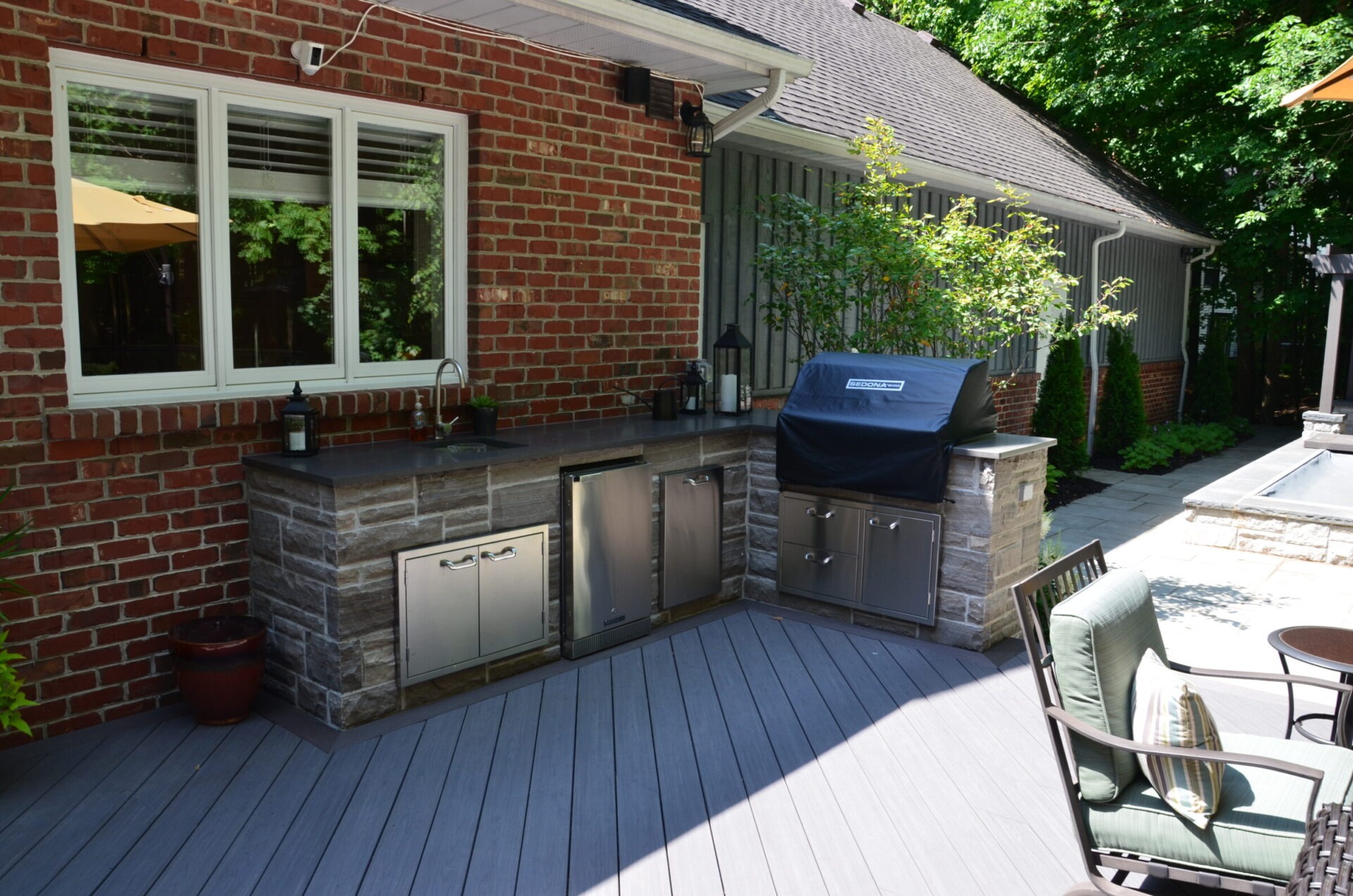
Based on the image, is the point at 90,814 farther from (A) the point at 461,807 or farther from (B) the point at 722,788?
(B) the point at 722,788

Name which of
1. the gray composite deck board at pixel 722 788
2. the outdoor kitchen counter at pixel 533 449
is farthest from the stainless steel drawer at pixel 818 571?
the gray composite deck board at pixel 722 788

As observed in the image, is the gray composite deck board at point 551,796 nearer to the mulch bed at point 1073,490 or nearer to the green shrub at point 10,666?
the green shrub at point 10,666

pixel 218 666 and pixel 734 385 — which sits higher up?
pixel 734 385

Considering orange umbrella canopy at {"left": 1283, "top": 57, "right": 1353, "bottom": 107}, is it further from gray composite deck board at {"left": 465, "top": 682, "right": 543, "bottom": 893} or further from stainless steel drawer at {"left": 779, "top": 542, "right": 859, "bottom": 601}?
gray composite deck board at {"left": 465, "top": 682, "right": 543, "bottom": 893}

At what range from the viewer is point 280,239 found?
449cm

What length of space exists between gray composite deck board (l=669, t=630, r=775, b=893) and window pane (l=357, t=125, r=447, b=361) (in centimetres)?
200

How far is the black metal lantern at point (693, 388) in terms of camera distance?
609cm

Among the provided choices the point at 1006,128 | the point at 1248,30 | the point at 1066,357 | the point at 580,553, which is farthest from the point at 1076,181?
the point at 580,553

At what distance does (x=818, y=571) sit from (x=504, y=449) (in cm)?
188

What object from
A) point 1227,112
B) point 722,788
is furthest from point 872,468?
point 1227,112

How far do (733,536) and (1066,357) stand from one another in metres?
7.08

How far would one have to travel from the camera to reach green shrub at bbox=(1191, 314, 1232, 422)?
15.9 meters

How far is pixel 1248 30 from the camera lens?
549 inches

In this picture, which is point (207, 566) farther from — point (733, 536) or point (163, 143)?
point (733, 536)
